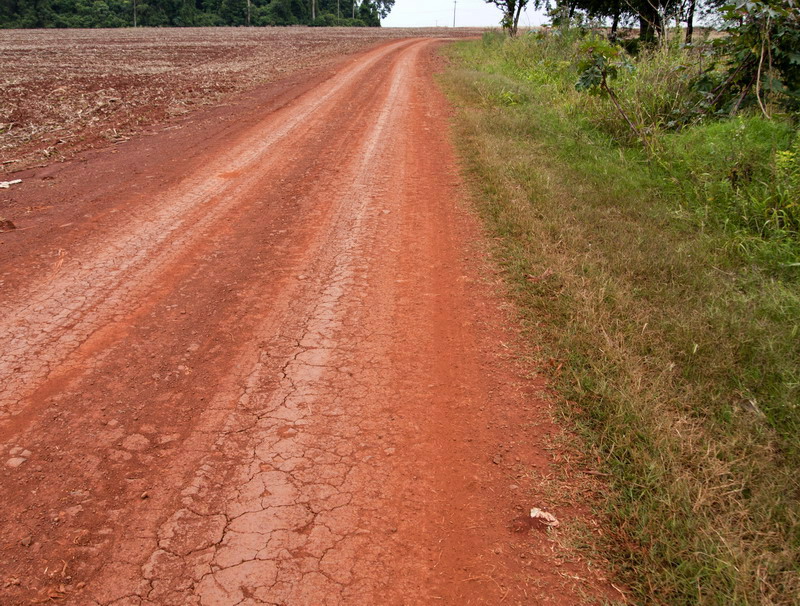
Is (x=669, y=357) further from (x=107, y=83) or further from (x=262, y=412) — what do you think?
(x=107, y=83)

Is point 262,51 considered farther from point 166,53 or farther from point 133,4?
point 133,4

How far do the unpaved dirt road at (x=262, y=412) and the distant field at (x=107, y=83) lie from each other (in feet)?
11.6

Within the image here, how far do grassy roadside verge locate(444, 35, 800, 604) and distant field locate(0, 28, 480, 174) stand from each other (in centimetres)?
725

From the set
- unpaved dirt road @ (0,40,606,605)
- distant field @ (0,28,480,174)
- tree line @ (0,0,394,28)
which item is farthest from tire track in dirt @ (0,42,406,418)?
tree line @ (0,0,394,28)

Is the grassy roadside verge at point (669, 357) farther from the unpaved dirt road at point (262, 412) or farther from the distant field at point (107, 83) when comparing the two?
the distant field at point (107, 83)

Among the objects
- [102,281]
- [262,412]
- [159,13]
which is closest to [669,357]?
[262,412]

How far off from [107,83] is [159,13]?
187 ft

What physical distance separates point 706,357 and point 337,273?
306cm

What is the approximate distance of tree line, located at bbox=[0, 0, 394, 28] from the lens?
5497 cm

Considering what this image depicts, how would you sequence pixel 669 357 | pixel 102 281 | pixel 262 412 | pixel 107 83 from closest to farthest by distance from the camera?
pixel 262 412
pixel 669 357
pixel 102 281
pixel 107 83

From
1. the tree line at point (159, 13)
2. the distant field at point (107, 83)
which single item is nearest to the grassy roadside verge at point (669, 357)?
the distant field at point (107, 83)

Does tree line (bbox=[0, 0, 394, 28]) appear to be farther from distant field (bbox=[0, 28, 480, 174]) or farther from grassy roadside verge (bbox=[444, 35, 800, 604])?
grassy roadside verge (bbox=[444, 35, 800, 604])

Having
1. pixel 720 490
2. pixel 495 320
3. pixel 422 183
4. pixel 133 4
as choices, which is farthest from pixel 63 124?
pixel 133 4

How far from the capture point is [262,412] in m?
3.46
